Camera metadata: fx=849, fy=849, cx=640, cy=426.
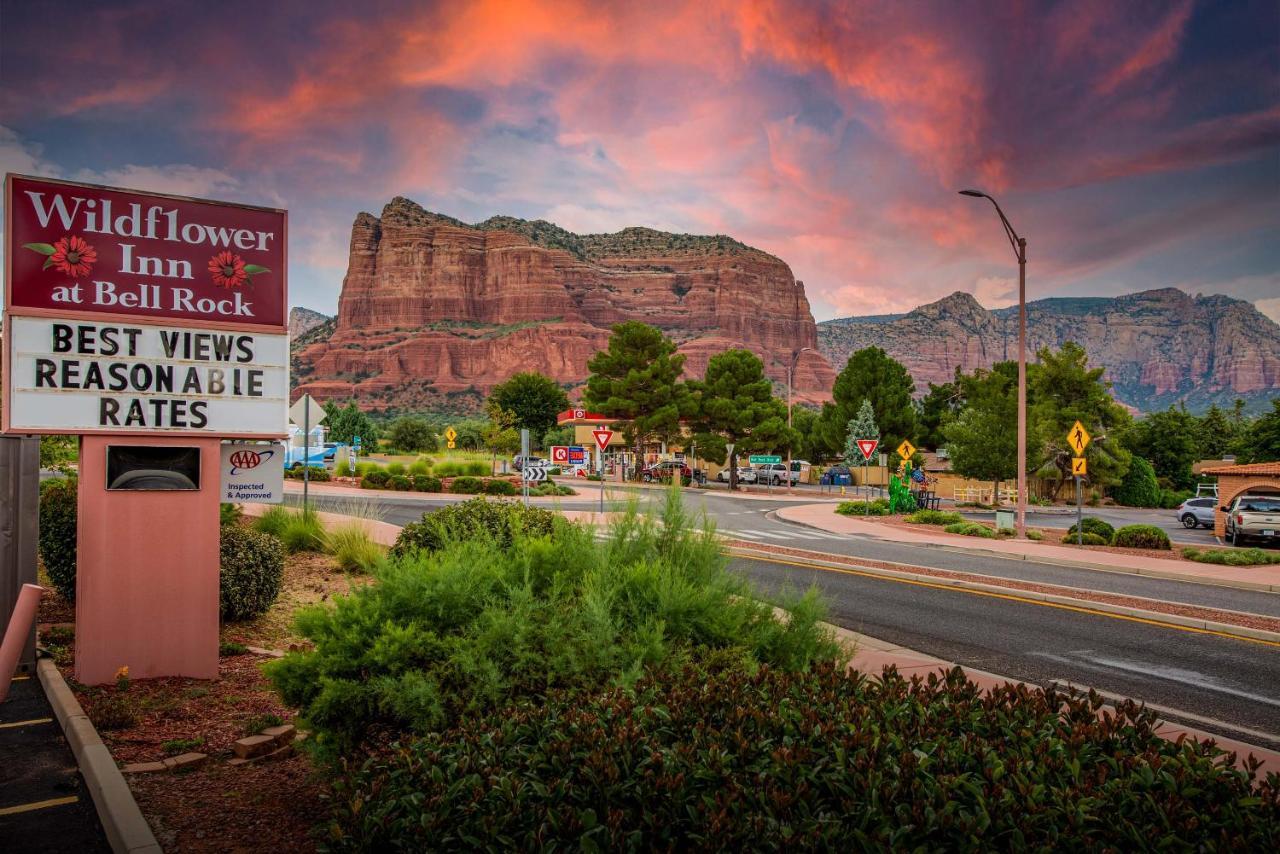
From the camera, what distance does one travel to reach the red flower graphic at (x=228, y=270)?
759 centimetres

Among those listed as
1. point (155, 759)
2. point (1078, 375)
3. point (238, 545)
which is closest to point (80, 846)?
point (155, 759)

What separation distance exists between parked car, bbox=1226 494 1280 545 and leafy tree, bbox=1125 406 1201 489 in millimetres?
36582

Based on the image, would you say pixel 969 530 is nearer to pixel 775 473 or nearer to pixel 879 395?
pixel 775 473

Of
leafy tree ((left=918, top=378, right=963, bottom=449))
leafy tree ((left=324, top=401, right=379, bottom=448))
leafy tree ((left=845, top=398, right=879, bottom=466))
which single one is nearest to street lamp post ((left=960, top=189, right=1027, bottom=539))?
leafy tree ((left=845, top=398, right=879, bottom=466))

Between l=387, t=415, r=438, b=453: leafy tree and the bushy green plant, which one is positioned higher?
l=387, t=415, r=438, b=453: leafy tree

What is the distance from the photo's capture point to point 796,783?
3.04 m

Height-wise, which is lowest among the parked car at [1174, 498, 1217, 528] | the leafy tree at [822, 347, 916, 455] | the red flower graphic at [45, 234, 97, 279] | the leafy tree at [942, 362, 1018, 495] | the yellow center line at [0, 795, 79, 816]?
the parked car at [1174, 498, 1217, 528]

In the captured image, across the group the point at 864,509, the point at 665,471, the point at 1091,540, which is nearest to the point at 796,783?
the point at 1091,540

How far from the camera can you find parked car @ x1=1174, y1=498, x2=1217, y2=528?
112ft

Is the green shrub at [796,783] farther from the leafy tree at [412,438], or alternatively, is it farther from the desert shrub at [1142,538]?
the leafy tree at [412,438]

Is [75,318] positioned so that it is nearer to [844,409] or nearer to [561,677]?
[561,677]

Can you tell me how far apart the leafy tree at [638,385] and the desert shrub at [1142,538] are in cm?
3492

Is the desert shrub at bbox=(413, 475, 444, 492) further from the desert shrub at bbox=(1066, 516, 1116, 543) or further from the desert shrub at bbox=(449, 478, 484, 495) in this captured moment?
the desert shrub at bbox=(1066, 516, 1116, 543)

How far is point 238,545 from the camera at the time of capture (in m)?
9.44
